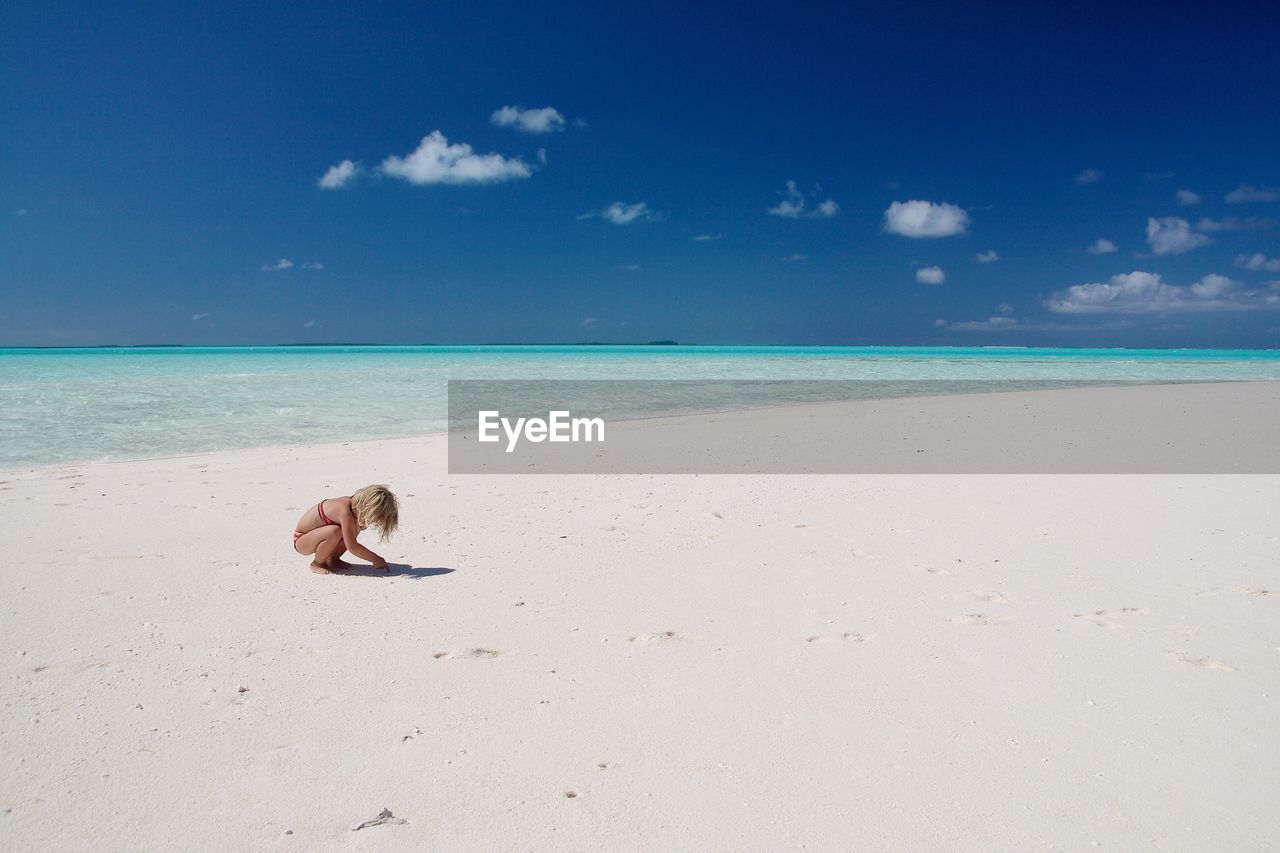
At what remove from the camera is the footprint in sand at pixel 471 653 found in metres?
3.67

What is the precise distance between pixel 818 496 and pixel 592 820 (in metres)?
5.22

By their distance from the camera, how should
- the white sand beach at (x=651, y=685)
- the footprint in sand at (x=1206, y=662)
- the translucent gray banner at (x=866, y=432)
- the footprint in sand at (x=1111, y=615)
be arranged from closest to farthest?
the white sand beach at (x=651, y=685) → the footprint in sand at (x=1206, y=662) → the footprint in sand at (x=1111, y=615) → the translucent gray banner at (x=866, y=432)

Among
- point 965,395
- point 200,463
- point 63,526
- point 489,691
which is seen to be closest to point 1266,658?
point 489,691

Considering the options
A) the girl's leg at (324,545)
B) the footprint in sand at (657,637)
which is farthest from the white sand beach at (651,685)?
the girl's leg at (324,545)

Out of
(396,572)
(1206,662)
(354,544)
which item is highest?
(354,544)

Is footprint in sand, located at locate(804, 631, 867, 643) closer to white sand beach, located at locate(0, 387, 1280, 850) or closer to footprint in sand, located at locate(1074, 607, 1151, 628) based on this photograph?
white sand beach, located at locate(0, 387, 1280, 850)

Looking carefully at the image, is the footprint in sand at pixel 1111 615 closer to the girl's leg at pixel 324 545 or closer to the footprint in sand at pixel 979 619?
the footprint in sand at pixel 979 619

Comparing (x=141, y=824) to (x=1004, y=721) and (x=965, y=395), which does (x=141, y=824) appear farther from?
(x=965, y=395)

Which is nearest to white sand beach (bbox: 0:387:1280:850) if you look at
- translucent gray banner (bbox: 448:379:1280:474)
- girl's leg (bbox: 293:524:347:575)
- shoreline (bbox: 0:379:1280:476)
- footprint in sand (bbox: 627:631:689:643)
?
footprint in sand (bbox: 627:631:689:643)

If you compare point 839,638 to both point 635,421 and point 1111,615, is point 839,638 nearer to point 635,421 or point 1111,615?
Answer: point 1111,615

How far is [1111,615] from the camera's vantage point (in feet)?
13.6

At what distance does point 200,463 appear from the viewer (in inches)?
360

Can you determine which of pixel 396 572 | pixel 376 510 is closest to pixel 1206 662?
pixel 396 572

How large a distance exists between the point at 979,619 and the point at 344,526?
13.4 ft
